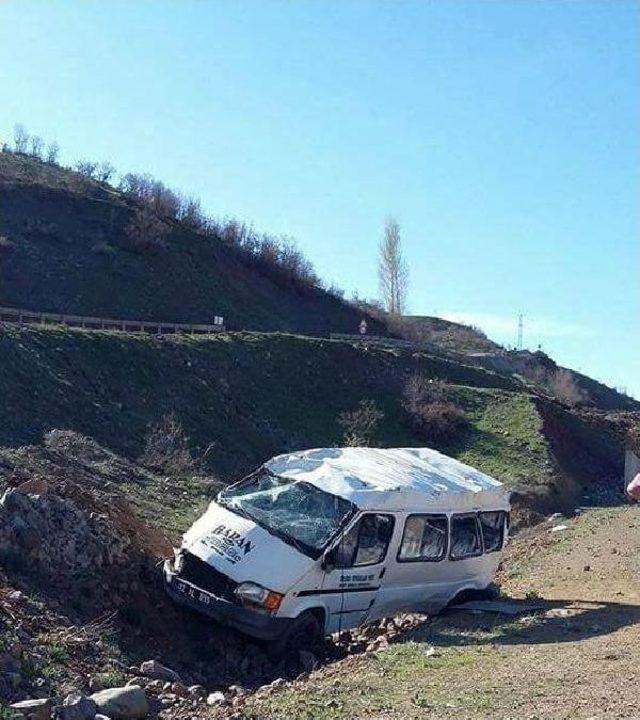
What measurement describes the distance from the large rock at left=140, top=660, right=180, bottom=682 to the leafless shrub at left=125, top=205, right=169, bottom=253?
169 ft

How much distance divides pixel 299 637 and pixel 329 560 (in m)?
0.89

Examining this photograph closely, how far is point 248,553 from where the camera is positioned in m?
10.2

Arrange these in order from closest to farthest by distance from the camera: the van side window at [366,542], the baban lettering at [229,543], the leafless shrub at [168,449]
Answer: the baban lettering at [229,543] → the van side window at [366,542] → the leafless shrub at [168,449]

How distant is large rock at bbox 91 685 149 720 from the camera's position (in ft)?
22.1

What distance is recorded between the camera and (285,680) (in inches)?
367

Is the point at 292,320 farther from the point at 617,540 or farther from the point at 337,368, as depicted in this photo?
the point at 617,540

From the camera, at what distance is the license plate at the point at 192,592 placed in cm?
1004

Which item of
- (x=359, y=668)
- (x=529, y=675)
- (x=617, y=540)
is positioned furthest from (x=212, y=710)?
(x=617, y=540)

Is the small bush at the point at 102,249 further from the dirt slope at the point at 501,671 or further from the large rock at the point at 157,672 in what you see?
the large rock at the point at 157,672

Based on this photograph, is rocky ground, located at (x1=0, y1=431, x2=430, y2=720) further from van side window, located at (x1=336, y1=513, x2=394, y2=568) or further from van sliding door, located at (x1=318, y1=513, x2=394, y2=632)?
van side window, located at (x1=336, y1=513, x2=394, y2=568)

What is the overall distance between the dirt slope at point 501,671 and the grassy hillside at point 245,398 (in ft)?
40.1

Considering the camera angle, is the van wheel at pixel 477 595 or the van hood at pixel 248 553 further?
the van wheel at pixel 477 595

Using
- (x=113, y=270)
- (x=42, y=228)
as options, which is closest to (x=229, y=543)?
(x=113, y=270)

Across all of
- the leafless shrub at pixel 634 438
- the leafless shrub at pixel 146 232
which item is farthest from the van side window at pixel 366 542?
the leafless shrub at pixel 146 232
